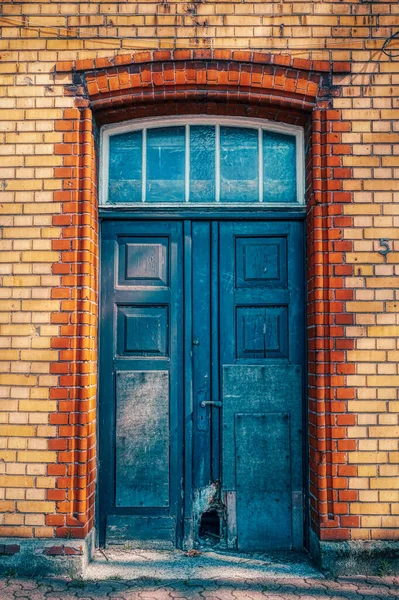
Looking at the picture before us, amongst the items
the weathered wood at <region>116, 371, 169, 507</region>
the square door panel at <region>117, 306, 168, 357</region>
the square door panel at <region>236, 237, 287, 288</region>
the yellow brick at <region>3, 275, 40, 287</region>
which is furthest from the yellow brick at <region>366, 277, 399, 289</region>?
the yellow brick at <region>3, 275, 40, 287</region>

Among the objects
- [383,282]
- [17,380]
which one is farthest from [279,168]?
[17,380]

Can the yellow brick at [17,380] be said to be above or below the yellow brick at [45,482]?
above

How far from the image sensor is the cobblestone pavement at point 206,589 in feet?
10.4

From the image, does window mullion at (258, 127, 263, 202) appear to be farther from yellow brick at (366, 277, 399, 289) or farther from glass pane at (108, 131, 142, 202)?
yellow brick at (366, 277, 399, 289)

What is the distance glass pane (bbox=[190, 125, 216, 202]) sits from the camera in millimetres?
4031

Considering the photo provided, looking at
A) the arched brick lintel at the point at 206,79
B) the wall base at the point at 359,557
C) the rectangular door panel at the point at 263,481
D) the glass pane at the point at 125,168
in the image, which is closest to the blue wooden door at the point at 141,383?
the glass pane at the point at 125,168

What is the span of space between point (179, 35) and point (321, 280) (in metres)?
2.03

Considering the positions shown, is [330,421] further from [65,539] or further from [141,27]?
[141,27]

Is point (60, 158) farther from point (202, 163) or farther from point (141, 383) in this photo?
point (141, 383)

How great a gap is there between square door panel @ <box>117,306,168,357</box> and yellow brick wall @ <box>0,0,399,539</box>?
21.2 inches

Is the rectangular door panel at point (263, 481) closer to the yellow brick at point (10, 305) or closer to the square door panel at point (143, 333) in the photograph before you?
the square door panel at point (143, 333)

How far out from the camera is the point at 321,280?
3658 millimetres

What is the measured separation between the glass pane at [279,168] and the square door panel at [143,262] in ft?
3.02

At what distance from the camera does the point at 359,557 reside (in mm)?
3482
